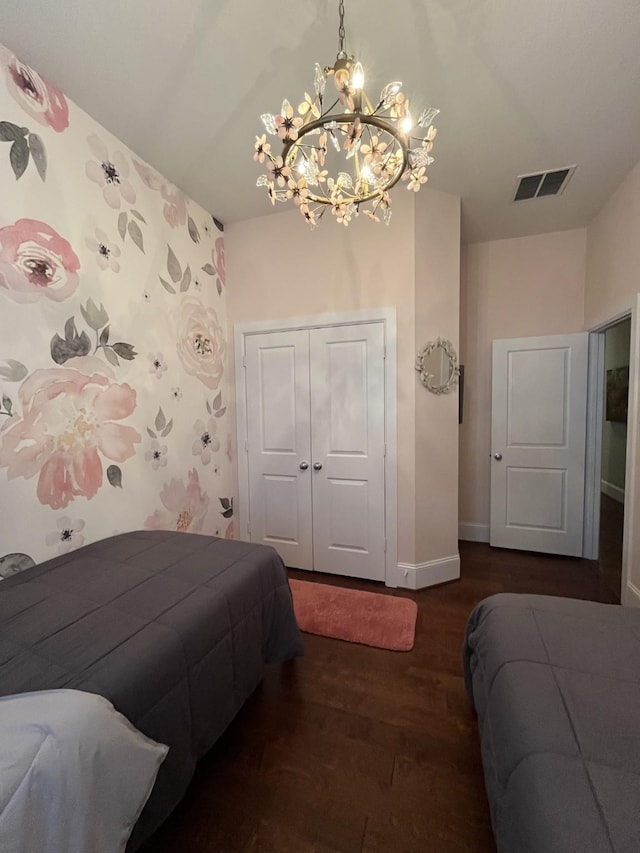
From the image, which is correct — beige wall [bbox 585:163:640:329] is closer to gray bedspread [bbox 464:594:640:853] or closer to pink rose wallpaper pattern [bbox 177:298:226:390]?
gray bedspread [bbox 464:594:640:853]

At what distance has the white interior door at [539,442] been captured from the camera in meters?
3.04

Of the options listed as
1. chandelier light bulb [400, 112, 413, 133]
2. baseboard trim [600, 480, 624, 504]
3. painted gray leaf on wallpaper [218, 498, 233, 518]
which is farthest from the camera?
baseboard trim [600, 480, 624, 504]

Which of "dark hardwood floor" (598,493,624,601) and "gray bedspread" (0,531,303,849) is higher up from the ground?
"gray bedspread" (0,531,303,849)

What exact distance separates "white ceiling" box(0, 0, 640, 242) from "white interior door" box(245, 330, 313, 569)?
4.22ft

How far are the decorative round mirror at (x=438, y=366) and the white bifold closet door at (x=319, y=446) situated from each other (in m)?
0.30

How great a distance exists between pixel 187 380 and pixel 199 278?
0.81 meters

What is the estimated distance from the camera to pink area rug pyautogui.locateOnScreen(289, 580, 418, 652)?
2.04 metres

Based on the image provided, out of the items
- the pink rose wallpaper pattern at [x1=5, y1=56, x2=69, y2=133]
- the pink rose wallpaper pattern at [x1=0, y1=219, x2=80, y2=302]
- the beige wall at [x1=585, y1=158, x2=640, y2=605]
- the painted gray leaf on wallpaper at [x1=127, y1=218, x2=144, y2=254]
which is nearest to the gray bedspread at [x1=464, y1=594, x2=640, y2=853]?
the beige wall at [x1=585, y1=158, x2=640, y2=605]

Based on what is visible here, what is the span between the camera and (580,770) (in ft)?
2.38

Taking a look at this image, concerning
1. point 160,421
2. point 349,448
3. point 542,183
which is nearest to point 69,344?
point 160,421

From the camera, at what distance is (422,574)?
2.59 m

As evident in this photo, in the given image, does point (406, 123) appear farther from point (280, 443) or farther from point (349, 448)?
point (280, 443)

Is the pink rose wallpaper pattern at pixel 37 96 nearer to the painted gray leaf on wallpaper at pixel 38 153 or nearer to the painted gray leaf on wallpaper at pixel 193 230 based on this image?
the painted gray leaf on wallpaper at pixel 38 153

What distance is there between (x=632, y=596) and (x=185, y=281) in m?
3.71
